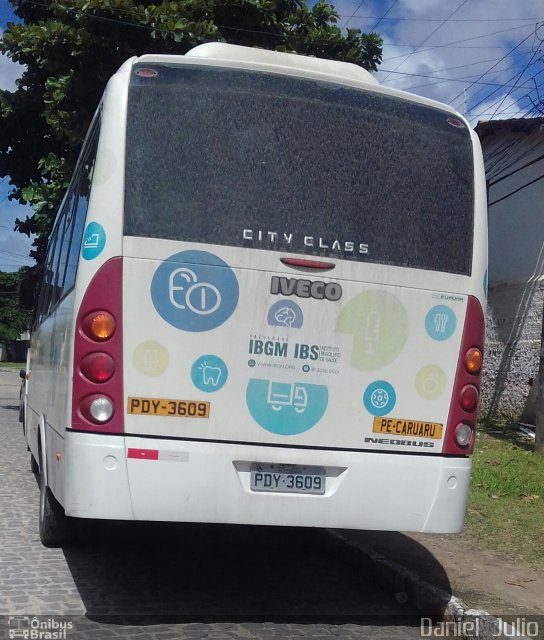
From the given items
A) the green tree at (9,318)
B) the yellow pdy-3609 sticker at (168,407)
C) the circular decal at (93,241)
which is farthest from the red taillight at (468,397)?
the green tree at (9,318)

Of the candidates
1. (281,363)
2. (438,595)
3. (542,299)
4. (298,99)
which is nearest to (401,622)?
(438,595)

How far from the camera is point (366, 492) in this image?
15.0 feet

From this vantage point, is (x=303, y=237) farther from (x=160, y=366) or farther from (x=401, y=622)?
(x=401, y=622)

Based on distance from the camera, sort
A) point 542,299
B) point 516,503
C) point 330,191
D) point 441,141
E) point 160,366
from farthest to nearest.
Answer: point 542,299
point 516,503
point 441,141
point 330,191
point 160,366

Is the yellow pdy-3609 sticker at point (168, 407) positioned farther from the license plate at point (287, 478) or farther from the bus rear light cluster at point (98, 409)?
A: the license plate at point (287, 478)

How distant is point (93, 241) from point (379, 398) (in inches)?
68.7

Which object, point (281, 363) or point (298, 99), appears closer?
point (281, 363)

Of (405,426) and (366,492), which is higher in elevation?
(405,426)

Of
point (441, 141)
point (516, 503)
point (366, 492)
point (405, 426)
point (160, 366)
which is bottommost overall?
point (516, 503)

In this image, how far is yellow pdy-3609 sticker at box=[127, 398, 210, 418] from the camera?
4305 millimetres

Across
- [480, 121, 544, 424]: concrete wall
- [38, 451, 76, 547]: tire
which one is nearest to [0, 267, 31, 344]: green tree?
[480, 121, 544, 424]: concrete wall

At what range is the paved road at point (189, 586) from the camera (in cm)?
470

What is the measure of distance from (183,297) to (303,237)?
0.73 meters

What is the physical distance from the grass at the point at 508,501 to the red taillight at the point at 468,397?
1.88 m
